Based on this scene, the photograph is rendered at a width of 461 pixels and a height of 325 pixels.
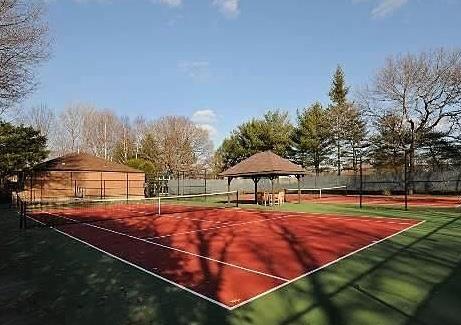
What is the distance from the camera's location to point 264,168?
88.0ft

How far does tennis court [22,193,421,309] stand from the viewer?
Result: 7.25m

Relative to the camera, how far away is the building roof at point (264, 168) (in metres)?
26.6

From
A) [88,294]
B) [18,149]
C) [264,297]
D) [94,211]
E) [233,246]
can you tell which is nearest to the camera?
[264,297]

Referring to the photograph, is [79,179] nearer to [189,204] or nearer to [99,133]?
[189,204]

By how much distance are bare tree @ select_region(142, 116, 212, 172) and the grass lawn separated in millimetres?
45669

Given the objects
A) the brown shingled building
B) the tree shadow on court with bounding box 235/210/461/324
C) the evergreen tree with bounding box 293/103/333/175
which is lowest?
the tree shadow on court with bounding box 235/210/461/324

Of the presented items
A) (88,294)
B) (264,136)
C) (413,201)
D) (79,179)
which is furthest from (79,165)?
(88,294)

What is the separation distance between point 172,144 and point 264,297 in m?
50.7

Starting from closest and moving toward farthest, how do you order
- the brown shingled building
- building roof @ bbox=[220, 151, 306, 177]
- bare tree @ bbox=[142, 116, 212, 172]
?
building roof @ bbox=[220, 151, 306, 177]
the brown shingled building
bare tree @ bbox=[142, 116, 212, 172]

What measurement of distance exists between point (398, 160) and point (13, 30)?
112 feet

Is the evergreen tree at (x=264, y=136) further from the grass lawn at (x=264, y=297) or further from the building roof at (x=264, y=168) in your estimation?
the grass lawn at (x=264, y=297)

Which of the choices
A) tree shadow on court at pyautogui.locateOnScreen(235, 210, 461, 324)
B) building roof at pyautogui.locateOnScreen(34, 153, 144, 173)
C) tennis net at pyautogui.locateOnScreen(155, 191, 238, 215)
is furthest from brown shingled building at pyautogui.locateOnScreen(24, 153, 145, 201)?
tree shadow on court at pyautogui.locateOnScreen(235, 210, 461, 324)

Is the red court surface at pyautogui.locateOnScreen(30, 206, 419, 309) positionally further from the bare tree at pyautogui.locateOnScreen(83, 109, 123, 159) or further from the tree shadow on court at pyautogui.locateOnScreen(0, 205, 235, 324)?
the bare tree at pyautogui.locateOnScreen(83, 109, 123, 159)

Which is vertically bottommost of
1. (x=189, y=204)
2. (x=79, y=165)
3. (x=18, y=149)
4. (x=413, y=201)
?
(x=189, y=204)
